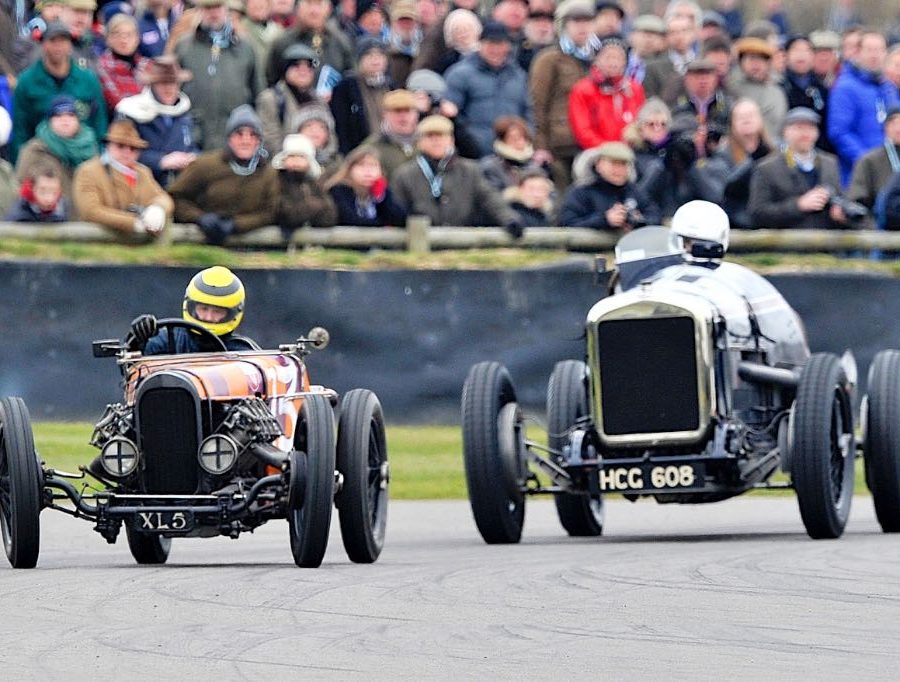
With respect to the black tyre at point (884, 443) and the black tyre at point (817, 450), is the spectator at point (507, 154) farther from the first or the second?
the black tyre at point (817, 450)

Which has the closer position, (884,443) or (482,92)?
(884,443)

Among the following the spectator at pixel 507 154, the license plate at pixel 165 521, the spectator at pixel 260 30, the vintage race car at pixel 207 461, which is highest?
the spectator at pixel 260 30

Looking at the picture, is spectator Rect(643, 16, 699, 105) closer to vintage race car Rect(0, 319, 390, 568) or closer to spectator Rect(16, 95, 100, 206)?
spectator Rect(16, 95, 100, 206)

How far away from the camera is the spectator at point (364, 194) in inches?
653

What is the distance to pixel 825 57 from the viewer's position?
19.4m

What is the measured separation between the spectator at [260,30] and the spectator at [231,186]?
1112 millimetres

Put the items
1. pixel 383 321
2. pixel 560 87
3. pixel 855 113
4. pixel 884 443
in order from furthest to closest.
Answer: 1. pixel 855 113
2. pixel 560 87
3. pixel 383 321
4. pixel 884 443

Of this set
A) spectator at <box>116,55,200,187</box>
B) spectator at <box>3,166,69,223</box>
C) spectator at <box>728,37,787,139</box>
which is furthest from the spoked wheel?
spectator at <box>728,37,787,139</box>

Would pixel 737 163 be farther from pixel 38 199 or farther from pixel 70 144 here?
pixel 38 199

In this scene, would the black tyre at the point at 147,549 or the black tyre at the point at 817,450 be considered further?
the black tyre at the point at 817,450

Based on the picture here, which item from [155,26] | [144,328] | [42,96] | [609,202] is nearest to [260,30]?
[155,26]

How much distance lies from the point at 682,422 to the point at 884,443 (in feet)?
3.73

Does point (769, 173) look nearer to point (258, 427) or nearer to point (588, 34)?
point (588, 34)

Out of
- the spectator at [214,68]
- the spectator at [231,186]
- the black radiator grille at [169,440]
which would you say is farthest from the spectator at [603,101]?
the black radiator grille at [169,440]
